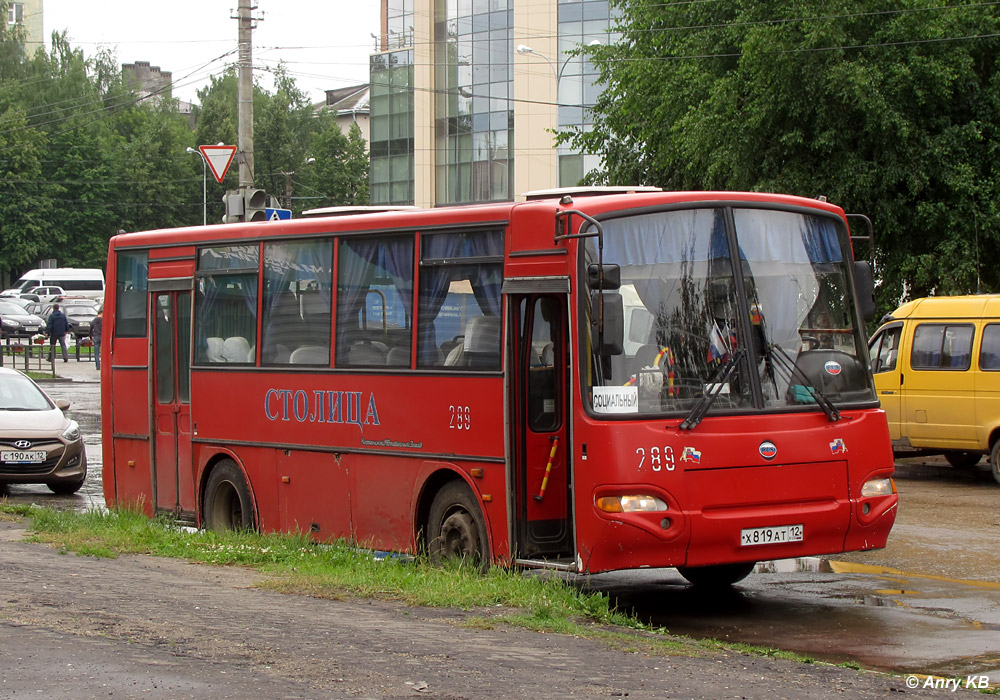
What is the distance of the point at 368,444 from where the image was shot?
10.9 m

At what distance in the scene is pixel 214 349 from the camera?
12820 mm

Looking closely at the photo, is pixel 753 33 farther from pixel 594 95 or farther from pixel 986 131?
pixel 594 95

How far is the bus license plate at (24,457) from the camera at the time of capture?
1698 cm

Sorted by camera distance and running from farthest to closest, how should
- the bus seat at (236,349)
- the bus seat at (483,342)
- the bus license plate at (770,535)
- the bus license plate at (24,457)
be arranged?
the bus license plate at (24,457) → the bus seat at (236,349) → the bus seat at (483,342) → the bus license plate at (770,535)

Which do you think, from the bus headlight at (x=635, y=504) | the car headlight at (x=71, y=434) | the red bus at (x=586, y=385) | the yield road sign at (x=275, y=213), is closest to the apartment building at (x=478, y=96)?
the yield road sign at (x=275, y=213)

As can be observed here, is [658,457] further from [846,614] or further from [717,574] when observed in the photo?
[717,574]

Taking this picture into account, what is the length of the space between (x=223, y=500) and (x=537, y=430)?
4372mm

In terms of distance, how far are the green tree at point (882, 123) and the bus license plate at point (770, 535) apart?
15.5 meters

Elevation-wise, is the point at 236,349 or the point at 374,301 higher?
the point at 374,301

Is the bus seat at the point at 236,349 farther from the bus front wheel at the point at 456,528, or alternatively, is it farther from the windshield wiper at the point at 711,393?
the windshield wiper at the point at 711,393

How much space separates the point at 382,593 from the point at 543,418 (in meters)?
1.71

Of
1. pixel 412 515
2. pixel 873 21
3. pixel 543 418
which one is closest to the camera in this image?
pixel 543 418

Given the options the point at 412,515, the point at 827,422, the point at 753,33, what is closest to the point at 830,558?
the point at 827,422

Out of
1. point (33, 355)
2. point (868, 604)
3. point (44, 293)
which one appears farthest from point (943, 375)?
point (44, 293)
